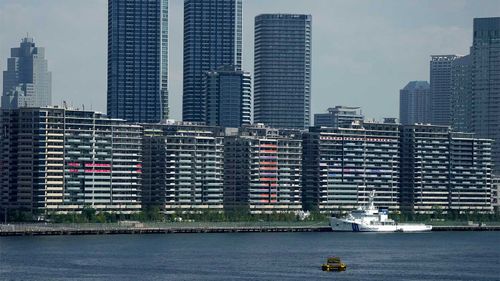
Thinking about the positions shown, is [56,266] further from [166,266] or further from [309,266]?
[309,266]

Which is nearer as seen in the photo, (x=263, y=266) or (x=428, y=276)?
(x=428, y=276)

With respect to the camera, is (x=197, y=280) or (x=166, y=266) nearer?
(x=197, y=280)

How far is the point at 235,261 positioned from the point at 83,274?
2831cm

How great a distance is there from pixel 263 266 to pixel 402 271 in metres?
17.1

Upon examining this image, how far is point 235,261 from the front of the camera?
192 metres

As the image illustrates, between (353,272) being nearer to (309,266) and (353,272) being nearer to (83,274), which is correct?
(309,266)

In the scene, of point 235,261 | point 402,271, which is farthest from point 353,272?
point 235,261

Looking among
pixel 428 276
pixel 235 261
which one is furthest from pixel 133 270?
pixel 428 276

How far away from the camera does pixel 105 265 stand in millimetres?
183125

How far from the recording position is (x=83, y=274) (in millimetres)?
169625

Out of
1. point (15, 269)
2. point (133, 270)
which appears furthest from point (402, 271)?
point (15, 269)

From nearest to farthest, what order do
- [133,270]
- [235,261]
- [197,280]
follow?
1. [197,280]
2. [133,270]
3. [235,261]

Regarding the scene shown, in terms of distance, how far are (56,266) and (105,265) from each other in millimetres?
6052

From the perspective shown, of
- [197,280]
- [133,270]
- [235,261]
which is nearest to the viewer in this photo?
[197,280]
